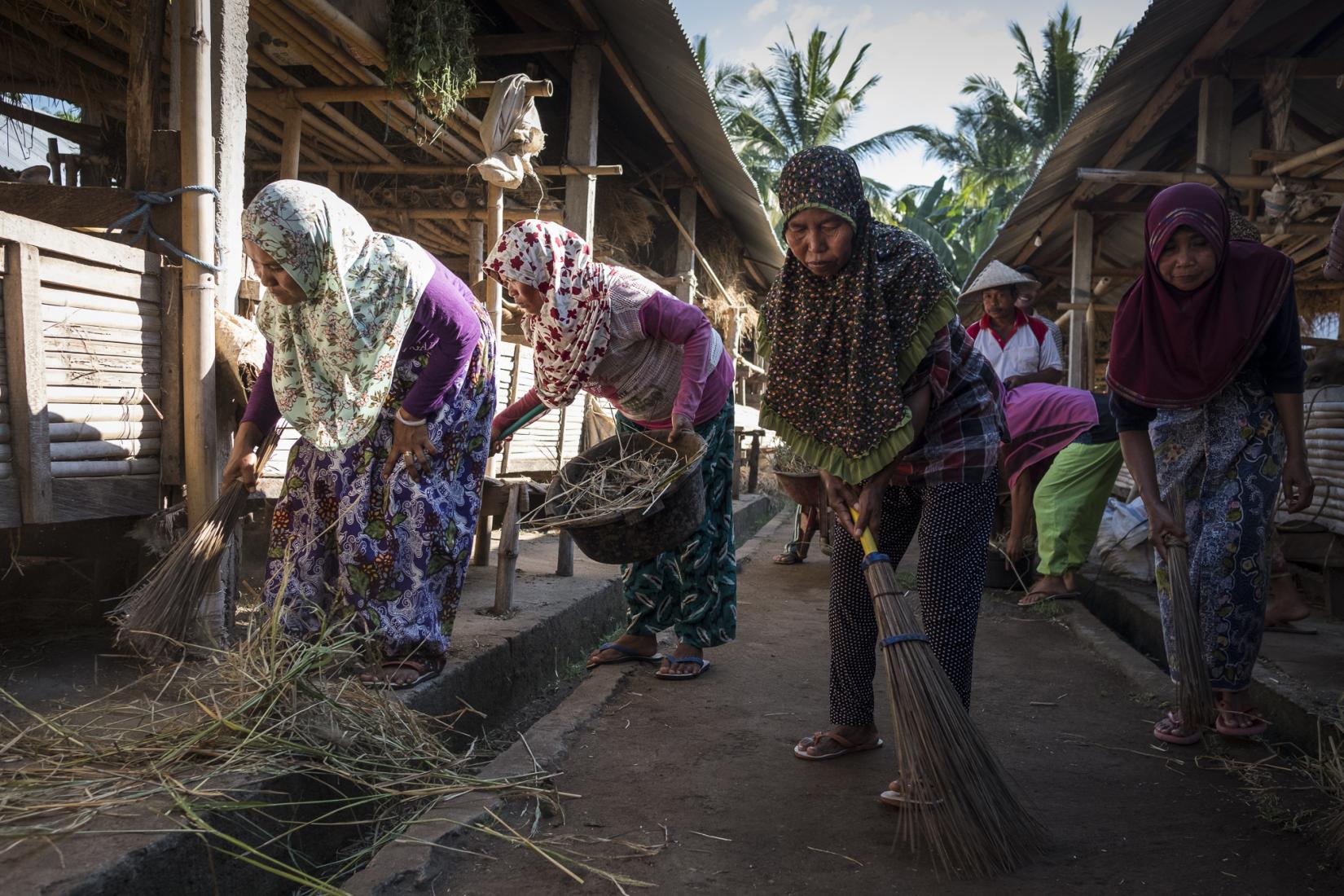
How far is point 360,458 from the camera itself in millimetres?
3219

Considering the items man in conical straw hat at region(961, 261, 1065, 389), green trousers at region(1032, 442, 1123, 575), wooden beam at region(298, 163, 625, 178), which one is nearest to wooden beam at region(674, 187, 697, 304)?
wooden beam at region(298, 163, 625, 178)

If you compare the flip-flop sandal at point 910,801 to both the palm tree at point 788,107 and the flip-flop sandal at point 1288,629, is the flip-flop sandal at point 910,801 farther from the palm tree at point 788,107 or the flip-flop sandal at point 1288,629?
the palm tree at point 788,107

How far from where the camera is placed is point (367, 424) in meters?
3.11

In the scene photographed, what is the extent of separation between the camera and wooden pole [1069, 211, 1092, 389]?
9383 millimetres

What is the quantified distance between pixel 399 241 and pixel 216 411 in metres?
0.97

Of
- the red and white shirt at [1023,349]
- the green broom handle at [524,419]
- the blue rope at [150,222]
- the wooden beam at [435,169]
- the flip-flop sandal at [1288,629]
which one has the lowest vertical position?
the flip-flop sandal at [1288,629]

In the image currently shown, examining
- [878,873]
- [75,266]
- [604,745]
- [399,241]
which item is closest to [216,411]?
[75,266]

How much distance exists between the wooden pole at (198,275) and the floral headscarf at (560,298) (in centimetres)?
96

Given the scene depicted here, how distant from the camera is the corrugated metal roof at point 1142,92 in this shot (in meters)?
5.59

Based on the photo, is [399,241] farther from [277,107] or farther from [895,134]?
[895,134]

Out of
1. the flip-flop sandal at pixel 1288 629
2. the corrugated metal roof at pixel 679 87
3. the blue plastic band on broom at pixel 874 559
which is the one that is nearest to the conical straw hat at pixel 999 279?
the corrugated metal roof at pixel 679 87

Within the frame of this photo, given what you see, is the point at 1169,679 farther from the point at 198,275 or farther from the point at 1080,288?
the point at 1080,288

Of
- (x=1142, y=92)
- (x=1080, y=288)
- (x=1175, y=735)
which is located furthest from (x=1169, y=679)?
(x=1080, y=288)

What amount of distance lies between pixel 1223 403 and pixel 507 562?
2.73 m
